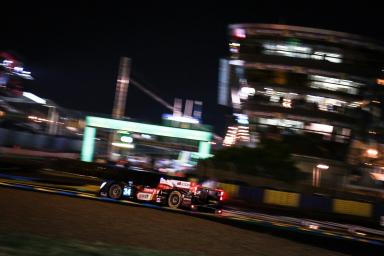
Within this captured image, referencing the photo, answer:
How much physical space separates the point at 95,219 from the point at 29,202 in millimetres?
2383

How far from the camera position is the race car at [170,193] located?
17484mm

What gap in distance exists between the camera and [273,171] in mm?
48938

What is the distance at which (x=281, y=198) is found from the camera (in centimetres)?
2920

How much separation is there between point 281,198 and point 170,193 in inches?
521

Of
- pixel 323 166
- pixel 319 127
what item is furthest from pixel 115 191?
pixel 319 127

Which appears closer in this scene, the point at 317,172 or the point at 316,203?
the point at 316,203

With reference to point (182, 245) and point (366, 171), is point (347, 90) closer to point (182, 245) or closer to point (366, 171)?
point (366, 171)

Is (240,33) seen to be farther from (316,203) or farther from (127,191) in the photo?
(127,191)

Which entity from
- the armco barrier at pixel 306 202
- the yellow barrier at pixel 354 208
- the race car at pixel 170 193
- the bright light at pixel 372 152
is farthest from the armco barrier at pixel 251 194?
the bright light at pixel 372 152

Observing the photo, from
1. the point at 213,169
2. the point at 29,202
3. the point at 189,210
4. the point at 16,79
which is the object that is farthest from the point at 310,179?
the point at 16,79

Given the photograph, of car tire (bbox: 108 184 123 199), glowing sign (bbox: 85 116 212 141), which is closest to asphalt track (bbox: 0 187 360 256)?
car tire (bbox: 108 184 123 199)

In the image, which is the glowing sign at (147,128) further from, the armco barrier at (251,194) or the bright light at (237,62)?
the armco barrier at (251,194)

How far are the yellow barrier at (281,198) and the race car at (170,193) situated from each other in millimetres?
11889

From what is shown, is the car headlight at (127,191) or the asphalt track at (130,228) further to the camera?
the car headlight at (127,191)
